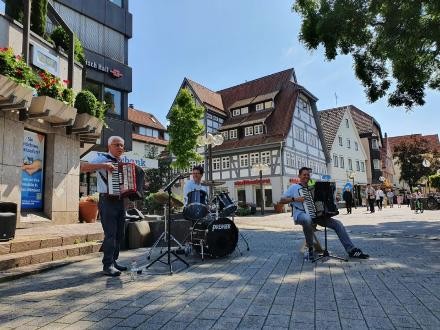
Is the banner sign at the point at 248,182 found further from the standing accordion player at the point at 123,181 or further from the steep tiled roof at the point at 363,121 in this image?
the standing accordion player at the point at 123,181

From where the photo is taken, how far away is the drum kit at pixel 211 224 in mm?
6492

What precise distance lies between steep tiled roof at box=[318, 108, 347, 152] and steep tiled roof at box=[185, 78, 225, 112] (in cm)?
1315

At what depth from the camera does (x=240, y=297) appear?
13.4 ft

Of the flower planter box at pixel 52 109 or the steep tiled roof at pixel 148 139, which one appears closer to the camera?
the flower planter box at pixel 52 109

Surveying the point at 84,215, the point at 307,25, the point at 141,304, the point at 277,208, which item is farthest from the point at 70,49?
the point at 277,208

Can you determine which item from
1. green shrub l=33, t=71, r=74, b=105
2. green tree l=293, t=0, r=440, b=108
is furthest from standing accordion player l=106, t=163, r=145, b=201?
green tree l=293, t=0, r=440, b=108

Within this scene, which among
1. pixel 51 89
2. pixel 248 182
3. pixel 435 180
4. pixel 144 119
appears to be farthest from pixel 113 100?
pixel 144 119

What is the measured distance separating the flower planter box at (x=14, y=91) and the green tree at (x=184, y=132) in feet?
60.8

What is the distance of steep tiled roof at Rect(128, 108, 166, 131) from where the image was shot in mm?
42547

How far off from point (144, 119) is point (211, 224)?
39.5 meters

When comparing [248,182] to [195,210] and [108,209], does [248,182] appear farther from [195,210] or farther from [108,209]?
[108,209]

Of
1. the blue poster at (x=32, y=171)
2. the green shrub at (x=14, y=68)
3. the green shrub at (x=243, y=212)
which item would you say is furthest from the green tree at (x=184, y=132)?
the green shrub at (x=14, y=68)

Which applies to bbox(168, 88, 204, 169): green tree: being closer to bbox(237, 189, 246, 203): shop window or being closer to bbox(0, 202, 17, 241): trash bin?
bbox(237, 189, 246, 203): shop window

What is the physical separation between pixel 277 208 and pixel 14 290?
27473 mm
